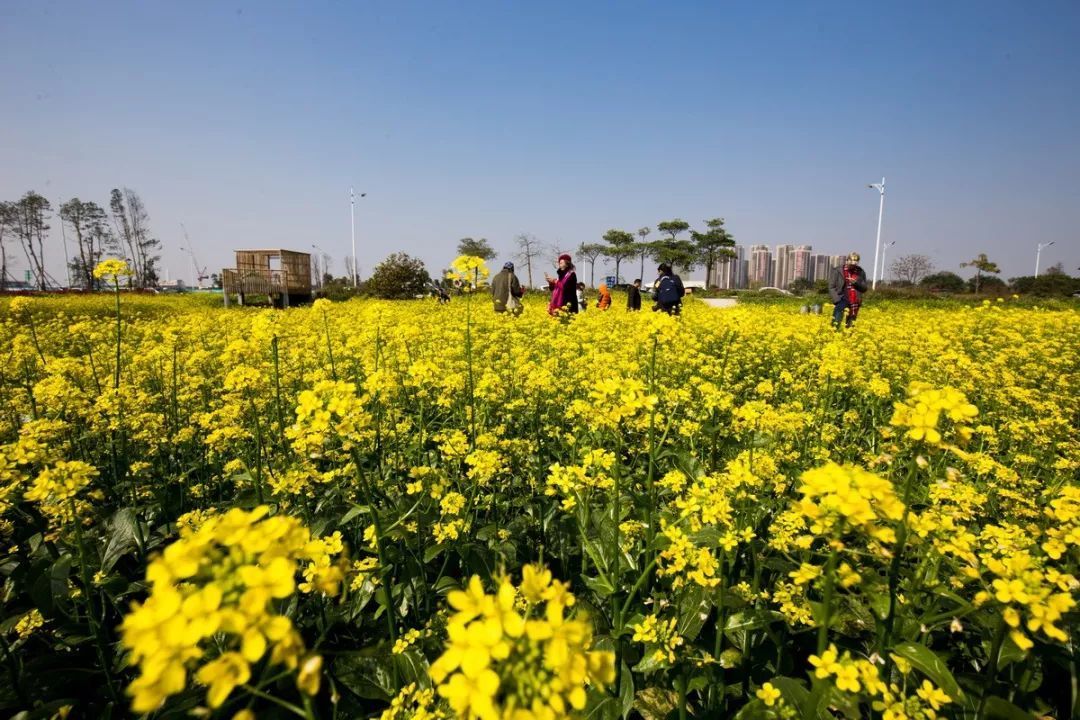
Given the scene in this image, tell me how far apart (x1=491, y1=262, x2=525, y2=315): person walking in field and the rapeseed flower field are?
5.78 meters

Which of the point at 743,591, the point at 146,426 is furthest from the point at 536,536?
the point at 146,426

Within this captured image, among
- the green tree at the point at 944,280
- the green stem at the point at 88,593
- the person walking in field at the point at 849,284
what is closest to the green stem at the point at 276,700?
the green stem at the point at 88,593

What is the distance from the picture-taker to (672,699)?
6.79 feet

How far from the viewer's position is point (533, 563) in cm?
281

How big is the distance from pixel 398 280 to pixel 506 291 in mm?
20215

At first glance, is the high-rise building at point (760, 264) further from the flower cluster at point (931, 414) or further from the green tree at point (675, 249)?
the flower cluster at point (931, 414)

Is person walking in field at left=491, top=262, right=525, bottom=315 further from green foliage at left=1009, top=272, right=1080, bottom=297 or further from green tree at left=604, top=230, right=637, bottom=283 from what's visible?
green tree at left=604, top=230, right=637, bottom=283

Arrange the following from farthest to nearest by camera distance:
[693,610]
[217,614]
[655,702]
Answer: [693,610] → [655,702] → [217,614]

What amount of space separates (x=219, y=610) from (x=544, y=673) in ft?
1.75

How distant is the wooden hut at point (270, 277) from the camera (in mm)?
25094

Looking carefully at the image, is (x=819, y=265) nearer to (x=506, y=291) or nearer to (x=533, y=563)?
(x=506, y=291)

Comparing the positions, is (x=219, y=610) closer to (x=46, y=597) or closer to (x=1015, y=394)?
(x=46, y=597)

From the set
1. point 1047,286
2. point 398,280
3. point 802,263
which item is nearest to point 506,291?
point 398,280

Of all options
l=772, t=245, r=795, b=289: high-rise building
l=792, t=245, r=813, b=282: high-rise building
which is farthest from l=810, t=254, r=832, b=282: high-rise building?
l=772, t=245, r=795, b=289: high-rise building
